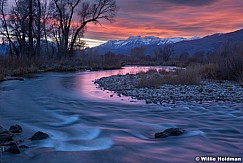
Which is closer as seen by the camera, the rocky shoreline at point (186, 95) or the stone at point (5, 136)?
the stone at point (5, 136)

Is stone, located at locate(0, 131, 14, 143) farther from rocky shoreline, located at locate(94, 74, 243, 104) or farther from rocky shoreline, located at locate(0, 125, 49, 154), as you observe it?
rocky shoreline, located at locate(94, 74, 243, 104)

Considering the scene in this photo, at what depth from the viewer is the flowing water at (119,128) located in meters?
5.46

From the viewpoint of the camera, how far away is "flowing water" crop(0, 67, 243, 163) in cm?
546

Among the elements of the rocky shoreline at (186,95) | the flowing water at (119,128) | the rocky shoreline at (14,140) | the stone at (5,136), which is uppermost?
the rocky shoreline at (186,95)

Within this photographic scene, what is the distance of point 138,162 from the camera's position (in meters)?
5.09

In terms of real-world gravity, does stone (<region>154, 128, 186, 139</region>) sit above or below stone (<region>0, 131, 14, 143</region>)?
below

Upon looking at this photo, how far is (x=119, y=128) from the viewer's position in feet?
24.7

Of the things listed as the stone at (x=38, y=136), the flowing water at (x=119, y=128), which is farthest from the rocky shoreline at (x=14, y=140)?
the flowing water at (x=119, y=128)

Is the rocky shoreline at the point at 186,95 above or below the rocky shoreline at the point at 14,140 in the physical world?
above

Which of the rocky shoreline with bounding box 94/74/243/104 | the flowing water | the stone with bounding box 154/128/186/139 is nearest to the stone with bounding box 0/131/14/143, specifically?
the flowing water

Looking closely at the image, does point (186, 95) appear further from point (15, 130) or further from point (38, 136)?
point (15, 130)

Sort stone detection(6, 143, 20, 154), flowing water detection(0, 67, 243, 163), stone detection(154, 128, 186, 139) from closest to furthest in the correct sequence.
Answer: stone detection(6, 143, 20, 154) → flowing water detection(0, 67, 243, 163) → stone detection(154, 128, 186, 139)

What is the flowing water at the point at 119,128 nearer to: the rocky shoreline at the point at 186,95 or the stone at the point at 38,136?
the stone at the point at 38,136

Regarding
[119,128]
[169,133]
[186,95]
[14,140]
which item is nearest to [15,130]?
[14,140]
